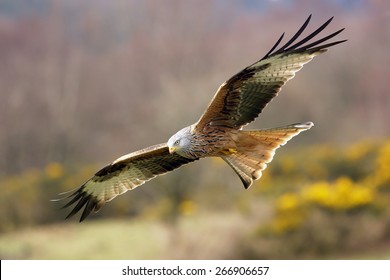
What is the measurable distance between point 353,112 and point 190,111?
118 inches

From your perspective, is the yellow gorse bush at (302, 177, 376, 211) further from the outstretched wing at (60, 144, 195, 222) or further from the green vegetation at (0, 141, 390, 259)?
the outstretched wing at (60, 144, 195, 222)

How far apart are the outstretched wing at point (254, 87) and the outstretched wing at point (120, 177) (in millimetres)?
551

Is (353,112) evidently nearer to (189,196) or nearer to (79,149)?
Result: (189,196)

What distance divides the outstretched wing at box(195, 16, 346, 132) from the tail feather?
0.32 ft

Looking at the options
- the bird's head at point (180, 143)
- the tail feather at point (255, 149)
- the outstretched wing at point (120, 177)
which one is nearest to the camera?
the bird's head at point (180, 143)

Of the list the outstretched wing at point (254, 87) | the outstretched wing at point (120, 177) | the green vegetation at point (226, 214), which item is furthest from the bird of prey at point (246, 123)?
the green vegetation at point (226, 214)

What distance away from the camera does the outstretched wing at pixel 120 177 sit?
4473 mm

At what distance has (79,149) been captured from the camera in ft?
35.4

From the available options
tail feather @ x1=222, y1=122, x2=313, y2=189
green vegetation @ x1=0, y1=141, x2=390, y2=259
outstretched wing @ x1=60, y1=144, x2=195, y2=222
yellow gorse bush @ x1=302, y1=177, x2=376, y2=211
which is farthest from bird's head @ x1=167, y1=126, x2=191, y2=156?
yellow gorse bush @ x1=302, y1=177, x2=376, y2=211

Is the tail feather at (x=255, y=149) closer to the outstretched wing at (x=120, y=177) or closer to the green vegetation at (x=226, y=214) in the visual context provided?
the outstretched wing at (x=120, y=177)

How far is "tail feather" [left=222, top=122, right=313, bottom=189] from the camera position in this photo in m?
3.99

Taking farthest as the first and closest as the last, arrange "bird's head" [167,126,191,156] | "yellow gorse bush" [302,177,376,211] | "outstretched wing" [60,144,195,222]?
"yellow gorse bush" [302,177,376,211] < "outstretched wing" [60,144,195,222] < "bird's head" [167,126,191,156]

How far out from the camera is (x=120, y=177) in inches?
181
